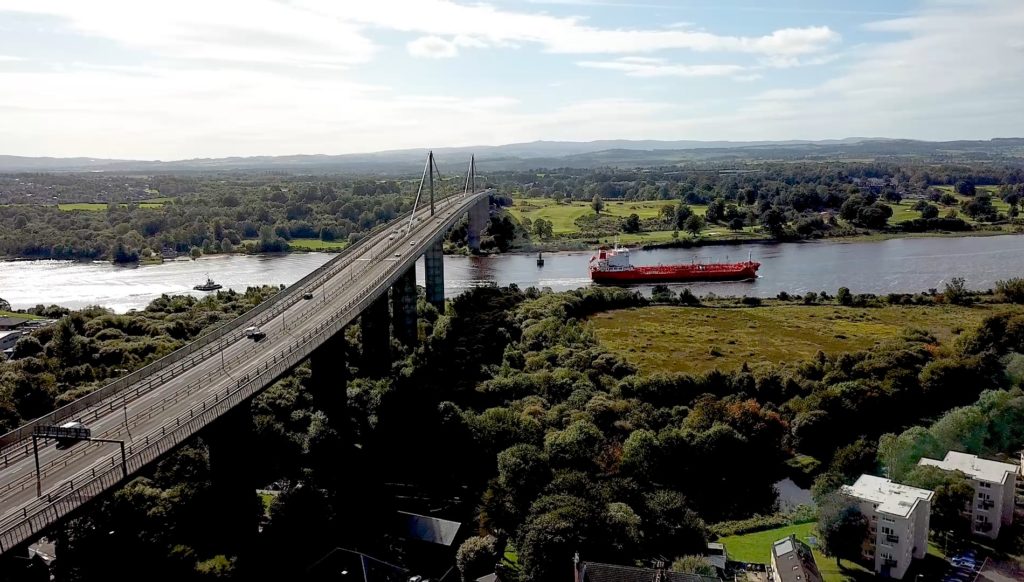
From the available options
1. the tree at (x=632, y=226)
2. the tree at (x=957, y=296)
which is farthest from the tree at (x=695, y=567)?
the tree at (x=632, y=226)

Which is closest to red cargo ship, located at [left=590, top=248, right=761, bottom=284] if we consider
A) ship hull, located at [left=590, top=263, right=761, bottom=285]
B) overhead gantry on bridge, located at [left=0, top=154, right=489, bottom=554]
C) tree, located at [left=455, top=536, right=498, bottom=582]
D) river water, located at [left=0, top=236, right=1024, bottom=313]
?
ship hull, located at [left=590, top=263, right=761, bottom=285]

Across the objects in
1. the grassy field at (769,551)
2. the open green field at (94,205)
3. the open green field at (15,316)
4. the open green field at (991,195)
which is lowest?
the grassy field at (769,551)

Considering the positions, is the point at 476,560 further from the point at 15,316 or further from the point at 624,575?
the point at 15,316

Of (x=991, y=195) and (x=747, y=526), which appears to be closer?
(x=747, y=526)

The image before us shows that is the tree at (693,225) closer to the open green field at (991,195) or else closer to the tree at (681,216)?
the tree at (681,216)

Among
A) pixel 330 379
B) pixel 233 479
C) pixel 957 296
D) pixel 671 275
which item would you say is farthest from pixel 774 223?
pixel 233 479

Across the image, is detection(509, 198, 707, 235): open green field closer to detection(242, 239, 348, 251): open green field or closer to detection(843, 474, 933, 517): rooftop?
detection(242, 239, 348, 251): open green field
